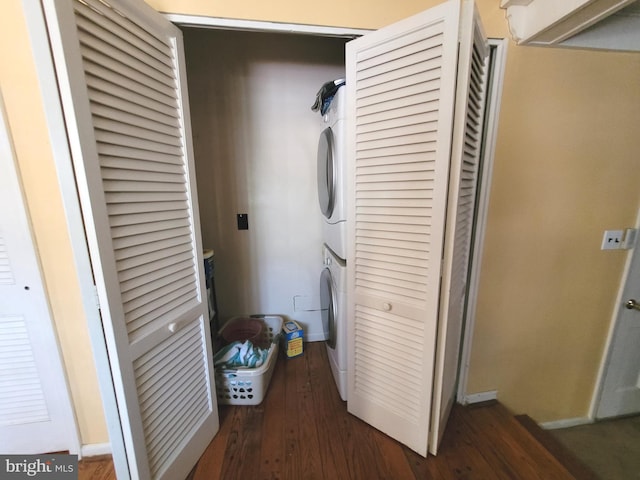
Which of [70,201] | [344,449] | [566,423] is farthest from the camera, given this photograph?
[566,423]

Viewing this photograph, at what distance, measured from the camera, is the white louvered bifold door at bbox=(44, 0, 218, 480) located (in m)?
0.73

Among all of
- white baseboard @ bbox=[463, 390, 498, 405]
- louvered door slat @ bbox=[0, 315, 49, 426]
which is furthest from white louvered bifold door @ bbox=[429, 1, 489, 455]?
louvered door slat @ bbox=[0, 315, 49, 426]

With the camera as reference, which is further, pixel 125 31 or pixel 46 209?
pixel 46 209

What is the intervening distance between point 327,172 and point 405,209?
584 millimetres

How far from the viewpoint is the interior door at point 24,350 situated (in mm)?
1033

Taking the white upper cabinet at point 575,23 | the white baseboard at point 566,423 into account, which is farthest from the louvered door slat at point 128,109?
the white baseboard at point 566,423

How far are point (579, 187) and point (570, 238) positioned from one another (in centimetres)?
29

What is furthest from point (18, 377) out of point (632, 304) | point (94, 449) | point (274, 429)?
point (632, 304)

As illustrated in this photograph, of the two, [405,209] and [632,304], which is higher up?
[405,209]

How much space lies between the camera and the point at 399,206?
1081 millimetres

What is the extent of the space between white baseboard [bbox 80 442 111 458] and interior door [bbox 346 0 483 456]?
138cm

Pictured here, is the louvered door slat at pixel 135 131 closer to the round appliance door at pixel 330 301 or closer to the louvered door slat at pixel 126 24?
the louvered door slat at pixel 126 24

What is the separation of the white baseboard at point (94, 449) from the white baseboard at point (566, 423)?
2685mm

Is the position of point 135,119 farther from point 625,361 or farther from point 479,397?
point 625,361
